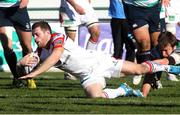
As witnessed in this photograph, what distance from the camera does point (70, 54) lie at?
35.8 ft

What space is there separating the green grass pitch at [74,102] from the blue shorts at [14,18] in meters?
1.02

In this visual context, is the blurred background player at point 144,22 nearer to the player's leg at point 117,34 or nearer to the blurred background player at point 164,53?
the blurred background player at point 164,53

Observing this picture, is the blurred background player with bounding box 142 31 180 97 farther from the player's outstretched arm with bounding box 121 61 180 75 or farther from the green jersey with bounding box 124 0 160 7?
the green jersey with bounding box 124 0 160 7

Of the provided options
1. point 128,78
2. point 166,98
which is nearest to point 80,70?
point 166,98

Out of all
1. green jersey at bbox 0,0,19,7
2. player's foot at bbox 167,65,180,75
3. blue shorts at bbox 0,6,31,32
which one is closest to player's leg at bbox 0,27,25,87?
blue shorts at bbox 0,6,31,32

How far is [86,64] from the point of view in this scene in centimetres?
1105

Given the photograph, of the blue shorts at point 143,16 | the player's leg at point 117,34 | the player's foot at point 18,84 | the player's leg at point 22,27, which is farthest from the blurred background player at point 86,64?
the player's leg at point 117,34

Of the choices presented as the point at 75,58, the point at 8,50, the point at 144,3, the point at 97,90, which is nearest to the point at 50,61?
the point at 75,58

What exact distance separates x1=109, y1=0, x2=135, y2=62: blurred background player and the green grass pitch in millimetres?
2829

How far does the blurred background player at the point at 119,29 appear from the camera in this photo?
53.5ft

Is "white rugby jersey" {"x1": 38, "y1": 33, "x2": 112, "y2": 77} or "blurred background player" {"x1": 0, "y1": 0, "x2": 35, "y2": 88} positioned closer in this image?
"white rugby jersey" {"x1": 38, "y1": 33, "x2": 112, "y2": 77}

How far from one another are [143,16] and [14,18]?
7.12ft

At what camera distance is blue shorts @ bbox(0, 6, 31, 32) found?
45.5ft

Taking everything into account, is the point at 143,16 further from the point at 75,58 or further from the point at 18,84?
the point at 75,58
